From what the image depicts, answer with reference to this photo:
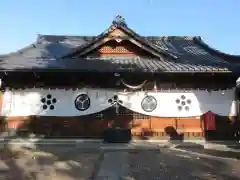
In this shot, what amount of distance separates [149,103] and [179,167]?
5111 millimetres

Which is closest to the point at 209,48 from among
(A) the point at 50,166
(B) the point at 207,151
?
(B) the point at 207,151

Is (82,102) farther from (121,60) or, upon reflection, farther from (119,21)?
(119,21)

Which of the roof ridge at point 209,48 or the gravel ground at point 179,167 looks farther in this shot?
the roof ridge at point 209,48

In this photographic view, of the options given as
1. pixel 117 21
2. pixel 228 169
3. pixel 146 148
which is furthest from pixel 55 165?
pixel 117 21

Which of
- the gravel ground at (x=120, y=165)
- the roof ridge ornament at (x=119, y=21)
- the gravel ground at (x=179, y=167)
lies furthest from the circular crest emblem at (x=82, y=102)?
the roof ridge ornament at (x=119, y=21)

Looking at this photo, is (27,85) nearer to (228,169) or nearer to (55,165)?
(55,165)

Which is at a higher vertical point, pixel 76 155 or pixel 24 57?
pixel 24 57

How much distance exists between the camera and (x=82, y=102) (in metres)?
12.6

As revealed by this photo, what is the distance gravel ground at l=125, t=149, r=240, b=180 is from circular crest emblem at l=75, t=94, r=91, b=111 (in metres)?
3.68

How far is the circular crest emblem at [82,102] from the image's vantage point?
1259cm

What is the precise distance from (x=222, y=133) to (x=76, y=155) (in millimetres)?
6987

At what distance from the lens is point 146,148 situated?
10867 millimetres

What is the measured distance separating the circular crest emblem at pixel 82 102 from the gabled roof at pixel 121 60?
4.56ft

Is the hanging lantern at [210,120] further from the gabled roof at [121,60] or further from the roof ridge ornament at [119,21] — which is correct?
the roof ridge ornament at [119,21]
